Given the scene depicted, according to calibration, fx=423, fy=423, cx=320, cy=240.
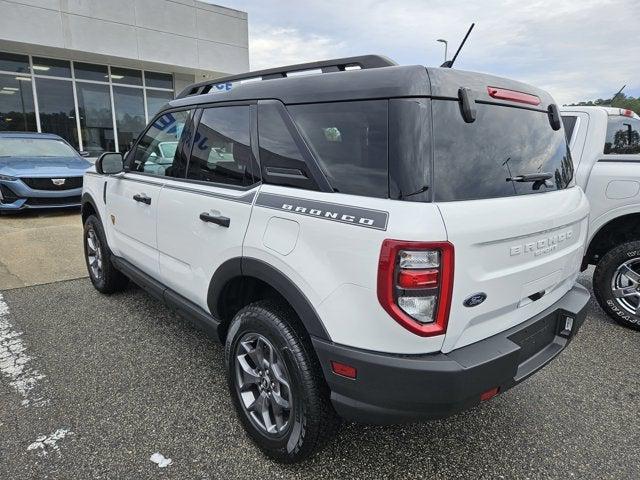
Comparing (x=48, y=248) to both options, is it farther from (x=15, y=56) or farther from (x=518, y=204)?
(x=15, y=56)

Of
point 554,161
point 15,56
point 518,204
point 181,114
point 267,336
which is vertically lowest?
point 267,336

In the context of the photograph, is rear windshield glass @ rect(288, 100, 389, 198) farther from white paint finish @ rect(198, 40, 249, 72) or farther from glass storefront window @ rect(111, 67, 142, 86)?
glass storefront window @ rect(111, 67, 142, 86)

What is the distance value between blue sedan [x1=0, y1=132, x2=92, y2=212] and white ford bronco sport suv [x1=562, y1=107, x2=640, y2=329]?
873 centimetres

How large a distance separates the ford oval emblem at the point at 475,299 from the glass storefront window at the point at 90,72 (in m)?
16.1

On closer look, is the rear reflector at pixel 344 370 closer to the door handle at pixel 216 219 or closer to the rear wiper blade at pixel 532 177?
the door handle at pixel 216 219

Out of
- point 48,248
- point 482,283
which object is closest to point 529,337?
point 482,283

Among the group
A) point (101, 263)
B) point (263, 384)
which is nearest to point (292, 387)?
point (263, 384)

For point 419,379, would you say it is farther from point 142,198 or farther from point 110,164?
point 110,164

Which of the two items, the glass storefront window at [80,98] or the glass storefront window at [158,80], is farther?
the glass storefront window at [158,80]

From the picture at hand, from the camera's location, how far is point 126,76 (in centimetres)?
1518

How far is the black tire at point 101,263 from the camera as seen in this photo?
4.16 metres

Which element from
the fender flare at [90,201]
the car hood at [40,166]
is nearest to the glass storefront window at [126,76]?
the car hood at [40,166]

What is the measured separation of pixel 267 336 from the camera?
209cm

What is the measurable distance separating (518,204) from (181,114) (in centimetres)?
232
